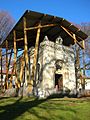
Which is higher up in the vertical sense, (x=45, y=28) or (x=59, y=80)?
(x=45, y=28)

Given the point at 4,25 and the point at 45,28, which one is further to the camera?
the point at 4,25

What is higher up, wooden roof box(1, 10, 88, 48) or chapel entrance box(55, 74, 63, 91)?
wooden roof box(1, 10, 88, 48)

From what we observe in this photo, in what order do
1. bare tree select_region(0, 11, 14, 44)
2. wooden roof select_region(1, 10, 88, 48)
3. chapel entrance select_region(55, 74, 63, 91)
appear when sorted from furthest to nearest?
bare tree select_region(0, 11, 14, 44) → chapel entrance select_region(55, 74, 63, 91) → wooden roof select_region(1, 10, 88, 48)

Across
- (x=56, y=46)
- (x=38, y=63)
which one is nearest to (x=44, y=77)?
(x=38, y=63)

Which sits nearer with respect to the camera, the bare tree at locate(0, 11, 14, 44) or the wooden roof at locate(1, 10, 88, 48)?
the wooden roof at locate(1, 10, 88, 48)

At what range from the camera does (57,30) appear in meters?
25.9

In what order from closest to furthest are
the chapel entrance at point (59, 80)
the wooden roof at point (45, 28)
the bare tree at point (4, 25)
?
1. the wooden roof at point (45, 28)
2. the chapel entrance at point (59, 80)
3. the bare tree at point (4, 25)

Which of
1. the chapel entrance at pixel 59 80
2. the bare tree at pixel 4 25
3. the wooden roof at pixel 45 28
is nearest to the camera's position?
the wooden roof at pixel 45 28

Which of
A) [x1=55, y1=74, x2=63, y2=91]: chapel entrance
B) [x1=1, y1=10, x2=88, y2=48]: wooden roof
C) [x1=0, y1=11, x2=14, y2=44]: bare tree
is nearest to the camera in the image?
[x1=1, y1=10, x2=88, y2=48]: wooden roof

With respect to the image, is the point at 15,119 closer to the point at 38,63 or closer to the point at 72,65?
the point at 38,63

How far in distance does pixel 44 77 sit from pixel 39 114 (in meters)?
12.4

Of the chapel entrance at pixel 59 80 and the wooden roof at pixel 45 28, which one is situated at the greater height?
the wooden roof at pixel 45 28

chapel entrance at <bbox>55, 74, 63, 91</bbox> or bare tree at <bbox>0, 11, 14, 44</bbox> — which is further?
bare tree at <bbox>0, 11, 14, 44</bbox>

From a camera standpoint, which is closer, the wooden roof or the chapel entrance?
the wooden roof
